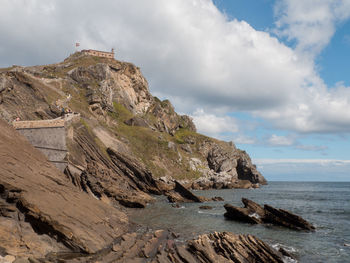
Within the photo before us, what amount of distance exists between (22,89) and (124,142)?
113ft

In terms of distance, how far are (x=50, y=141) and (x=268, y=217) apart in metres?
37.9

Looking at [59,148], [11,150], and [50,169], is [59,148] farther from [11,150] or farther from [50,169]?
[11,150]

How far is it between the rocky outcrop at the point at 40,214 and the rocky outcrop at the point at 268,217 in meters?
18.9

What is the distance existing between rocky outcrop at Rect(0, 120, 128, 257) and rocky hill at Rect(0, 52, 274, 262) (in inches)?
3.0

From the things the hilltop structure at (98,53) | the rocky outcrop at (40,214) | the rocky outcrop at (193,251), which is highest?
the hilltop structure at (98,53)

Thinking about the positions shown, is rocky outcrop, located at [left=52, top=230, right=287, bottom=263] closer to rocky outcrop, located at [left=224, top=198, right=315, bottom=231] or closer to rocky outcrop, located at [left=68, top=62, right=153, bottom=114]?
rocky outcrop, located at [left=224, top=198, right=315, bottom=231]

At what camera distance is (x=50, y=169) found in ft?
99.6

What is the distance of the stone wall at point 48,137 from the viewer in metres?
38.9

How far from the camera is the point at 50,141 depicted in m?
40.8

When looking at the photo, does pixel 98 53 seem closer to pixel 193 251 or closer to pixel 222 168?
pixel 222 168

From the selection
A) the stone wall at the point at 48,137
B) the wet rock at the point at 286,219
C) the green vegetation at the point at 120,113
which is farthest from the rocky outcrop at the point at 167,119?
the wet rock at the point at 286,219

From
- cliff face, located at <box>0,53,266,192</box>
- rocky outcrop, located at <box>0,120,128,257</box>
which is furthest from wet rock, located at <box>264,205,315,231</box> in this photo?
cliff face, located at <box>0,53,266,192</box>

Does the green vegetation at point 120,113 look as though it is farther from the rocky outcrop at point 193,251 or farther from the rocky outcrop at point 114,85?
the rocky outcrop at point 193,251

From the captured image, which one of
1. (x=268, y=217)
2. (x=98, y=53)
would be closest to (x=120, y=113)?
(x=98, y=53)
